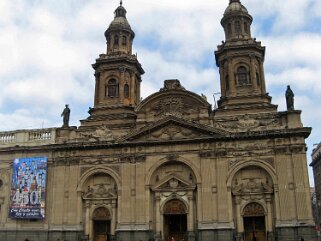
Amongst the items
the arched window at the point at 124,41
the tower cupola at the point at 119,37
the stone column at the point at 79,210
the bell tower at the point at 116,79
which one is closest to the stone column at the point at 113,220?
the stone column at the point at 79,210

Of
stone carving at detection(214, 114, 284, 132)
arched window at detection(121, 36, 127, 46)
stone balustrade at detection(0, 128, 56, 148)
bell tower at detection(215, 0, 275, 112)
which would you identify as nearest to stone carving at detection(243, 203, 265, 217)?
stone carving at detection(214, 114, 284, 132)

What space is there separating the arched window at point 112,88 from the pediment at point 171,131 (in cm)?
748

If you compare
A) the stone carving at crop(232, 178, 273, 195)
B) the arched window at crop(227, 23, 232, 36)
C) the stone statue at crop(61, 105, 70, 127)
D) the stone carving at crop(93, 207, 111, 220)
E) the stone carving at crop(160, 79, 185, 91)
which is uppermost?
the arched window at crop(227, 23, 232, 36)

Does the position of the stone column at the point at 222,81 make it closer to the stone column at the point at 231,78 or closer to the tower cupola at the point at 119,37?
the stone column at the point at 231,78

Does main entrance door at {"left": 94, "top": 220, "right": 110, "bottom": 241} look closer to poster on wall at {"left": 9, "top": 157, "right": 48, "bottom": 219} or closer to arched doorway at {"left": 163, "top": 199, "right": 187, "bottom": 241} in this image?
poster on wall at {"left": 9, "top": 157, "right": 48, "bottom": 219}

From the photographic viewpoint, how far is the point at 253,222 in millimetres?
34188

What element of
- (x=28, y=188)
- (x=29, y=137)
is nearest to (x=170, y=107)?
(x=29, y=137)

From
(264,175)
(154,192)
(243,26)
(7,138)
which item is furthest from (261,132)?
(7,138)

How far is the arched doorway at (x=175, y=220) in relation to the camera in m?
35.4

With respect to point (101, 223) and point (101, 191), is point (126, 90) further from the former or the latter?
point (101, 223)

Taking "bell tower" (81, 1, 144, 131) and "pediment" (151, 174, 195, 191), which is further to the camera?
"bell tower" (81, 1, 144, 131)

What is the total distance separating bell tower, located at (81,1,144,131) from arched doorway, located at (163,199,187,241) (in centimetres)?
957

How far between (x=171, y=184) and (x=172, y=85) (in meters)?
9.66

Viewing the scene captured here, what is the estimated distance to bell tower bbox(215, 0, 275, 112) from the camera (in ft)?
127
